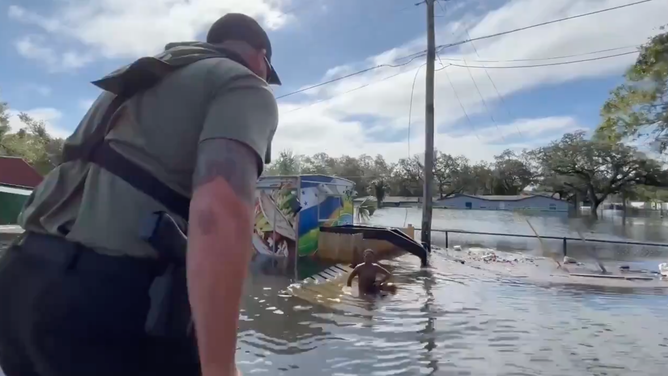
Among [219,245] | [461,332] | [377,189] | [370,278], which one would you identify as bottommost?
[461,332]

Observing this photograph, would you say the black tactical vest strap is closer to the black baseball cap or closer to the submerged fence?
the black baseball cap

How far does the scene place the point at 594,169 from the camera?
64438 millimetres

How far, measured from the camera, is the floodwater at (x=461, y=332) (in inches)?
230

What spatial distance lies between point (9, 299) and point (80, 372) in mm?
241

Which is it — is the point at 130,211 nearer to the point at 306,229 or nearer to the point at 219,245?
the point at 219,245

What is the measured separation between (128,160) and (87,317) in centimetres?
34

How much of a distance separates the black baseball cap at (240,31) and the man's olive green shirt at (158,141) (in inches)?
8.3

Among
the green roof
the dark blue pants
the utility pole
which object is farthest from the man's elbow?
the green roof

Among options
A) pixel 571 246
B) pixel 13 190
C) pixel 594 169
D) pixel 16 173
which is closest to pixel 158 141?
pixel 571 246

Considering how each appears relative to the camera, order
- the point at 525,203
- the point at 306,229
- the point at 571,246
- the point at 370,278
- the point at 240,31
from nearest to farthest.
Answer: the point at 240,31 → the point at 370,278 → the point at 306,229 → the point at 571,246 → the point at 525,203

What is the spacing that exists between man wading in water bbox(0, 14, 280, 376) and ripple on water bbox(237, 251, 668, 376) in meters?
4.65

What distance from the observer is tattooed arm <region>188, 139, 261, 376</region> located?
3.05 feet

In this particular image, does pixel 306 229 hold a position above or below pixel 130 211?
below

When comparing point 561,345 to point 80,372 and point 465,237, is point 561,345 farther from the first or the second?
point 465,237
